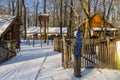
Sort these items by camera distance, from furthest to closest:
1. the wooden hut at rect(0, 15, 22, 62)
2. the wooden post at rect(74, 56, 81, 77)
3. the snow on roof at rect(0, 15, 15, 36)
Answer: the snow on roof at rect(0, 15, 15, 36) → the wooden hut at rect(0, 15, 22, 62) → the wooden post at rect(74, 56, 81, 77)

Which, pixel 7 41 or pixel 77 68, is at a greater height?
pixel 7 41

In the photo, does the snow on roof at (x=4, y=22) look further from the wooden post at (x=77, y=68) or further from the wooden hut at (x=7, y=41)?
the wooden post at (x=77, y=68)

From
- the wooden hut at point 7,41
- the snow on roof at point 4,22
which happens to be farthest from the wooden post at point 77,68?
the snow on roof at point 4,22

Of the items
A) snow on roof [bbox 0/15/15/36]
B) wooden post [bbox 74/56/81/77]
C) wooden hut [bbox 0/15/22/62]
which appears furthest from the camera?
snow on roof [bbox 0/15/15/36]

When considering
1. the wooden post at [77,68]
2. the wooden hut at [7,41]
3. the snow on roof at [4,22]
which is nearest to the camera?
the wooden post at [77,68]

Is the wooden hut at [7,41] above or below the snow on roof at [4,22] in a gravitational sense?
below

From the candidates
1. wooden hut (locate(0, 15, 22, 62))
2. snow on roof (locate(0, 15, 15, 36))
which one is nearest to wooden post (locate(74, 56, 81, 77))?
wooden hut (locate(0, 15, 22, 62))

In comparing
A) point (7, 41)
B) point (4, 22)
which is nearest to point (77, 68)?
point (7, 41)

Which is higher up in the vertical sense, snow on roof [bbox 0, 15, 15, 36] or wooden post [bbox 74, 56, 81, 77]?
snow on roof [bbox 0, 15, 15, 36]

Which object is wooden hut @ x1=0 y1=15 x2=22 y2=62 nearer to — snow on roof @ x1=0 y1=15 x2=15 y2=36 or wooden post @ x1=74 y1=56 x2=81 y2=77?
snow on roof @ x1=0 y1=15 x2=15 y2=36

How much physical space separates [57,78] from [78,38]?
232 centimetres

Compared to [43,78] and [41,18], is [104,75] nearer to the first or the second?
[43,78]

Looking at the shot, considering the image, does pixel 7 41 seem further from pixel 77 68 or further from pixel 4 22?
pixel 77 68

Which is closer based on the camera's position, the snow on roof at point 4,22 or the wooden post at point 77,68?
the wooden post at point 77,68
